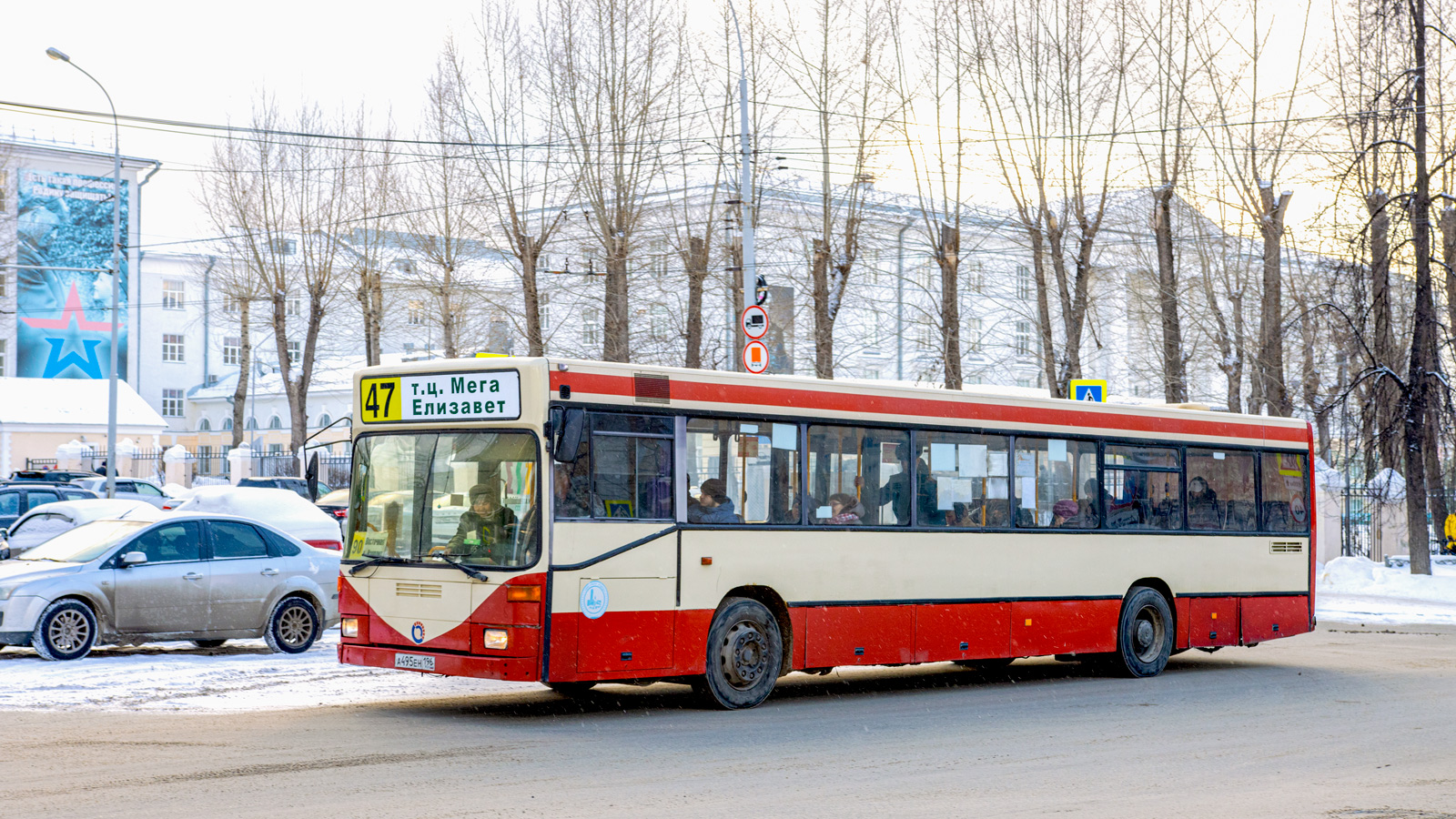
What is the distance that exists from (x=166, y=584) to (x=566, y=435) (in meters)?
6.08

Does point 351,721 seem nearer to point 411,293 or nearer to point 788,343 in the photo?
point 788,343

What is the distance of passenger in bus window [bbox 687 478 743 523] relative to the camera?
11.6 m

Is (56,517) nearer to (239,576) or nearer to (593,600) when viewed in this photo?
(239,576)

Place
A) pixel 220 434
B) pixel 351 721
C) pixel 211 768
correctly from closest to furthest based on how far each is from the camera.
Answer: pixel 211 768, pixel 351 721, pixel 220 434

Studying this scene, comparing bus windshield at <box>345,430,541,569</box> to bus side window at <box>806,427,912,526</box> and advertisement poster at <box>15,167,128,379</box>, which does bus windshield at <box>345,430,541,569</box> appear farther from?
advertisement poster at <box>15,167,128,379</box>

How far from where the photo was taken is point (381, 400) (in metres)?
11.6

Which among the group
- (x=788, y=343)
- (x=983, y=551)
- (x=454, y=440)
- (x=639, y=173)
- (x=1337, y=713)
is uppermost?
(x=639, y=173)

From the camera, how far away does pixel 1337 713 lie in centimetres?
1208

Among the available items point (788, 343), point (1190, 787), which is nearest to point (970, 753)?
point (1190, 787)

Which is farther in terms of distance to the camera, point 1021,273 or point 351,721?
point 1021,273

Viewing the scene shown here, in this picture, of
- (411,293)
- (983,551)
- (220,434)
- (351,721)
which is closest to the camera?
(351,721)


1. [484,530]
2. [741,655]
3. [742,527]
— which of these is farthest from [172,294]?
[484,530]

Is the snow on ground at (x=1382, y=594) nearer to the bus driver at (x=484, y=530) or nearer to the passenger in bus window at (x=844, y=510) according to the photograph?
the passenger in bus window at (x=844, y=510)

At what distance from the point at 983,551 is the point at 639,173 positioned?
65.4 feet
